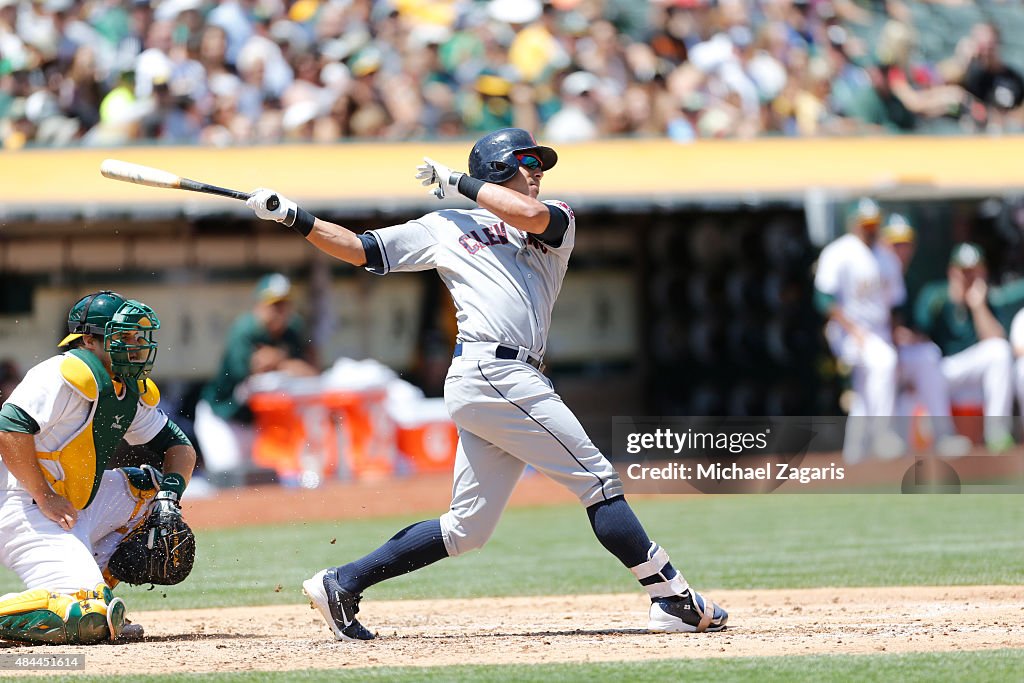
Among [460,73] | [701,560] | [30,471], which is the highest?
[460,73]

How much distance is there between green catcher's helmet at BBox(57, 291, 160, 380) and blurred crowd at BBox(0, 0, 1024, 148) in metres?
6.26

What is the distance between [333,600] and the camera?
530cm

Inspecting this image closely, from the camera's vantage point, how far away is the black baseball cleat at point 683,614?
17.2ft

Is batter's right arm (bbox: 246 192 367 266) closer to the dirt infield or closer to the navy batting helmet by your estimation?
the navy batting helmet

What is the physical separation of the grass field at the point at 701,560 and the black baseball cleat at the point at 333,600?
659 mm

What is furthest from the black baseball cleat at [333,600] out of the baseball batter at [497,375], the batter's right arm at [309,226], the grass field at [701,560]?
the batter's right arm at [309,226]

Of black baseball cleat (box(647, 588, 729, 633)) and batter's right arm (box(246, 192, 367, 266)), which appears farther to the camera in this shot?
black baseball cleat (box(647, 588, 729, 633))

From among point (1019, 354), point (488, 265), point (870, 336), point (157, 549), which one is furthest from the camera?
point (1019, 354)

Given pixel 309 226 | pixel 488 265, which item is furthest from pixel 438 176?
pixel 309 226

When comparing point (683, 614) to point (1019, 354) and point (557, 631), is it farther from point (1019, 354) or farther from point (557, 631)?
point (1019, 354)

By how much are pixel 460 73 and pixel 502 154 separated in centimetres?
799

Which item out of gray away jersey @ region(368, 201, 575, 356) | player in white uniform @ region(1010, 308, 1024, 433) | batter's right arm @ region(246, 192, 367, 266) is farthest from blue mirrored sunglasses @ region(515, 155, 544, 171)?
player in white uniform @ region(1010, 308, 1024, 433)

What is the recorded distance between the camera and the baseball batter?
200 inches

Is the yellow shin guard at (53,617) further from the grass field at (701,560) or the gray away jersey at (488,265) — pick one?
the gray away jersey at (488,265)
